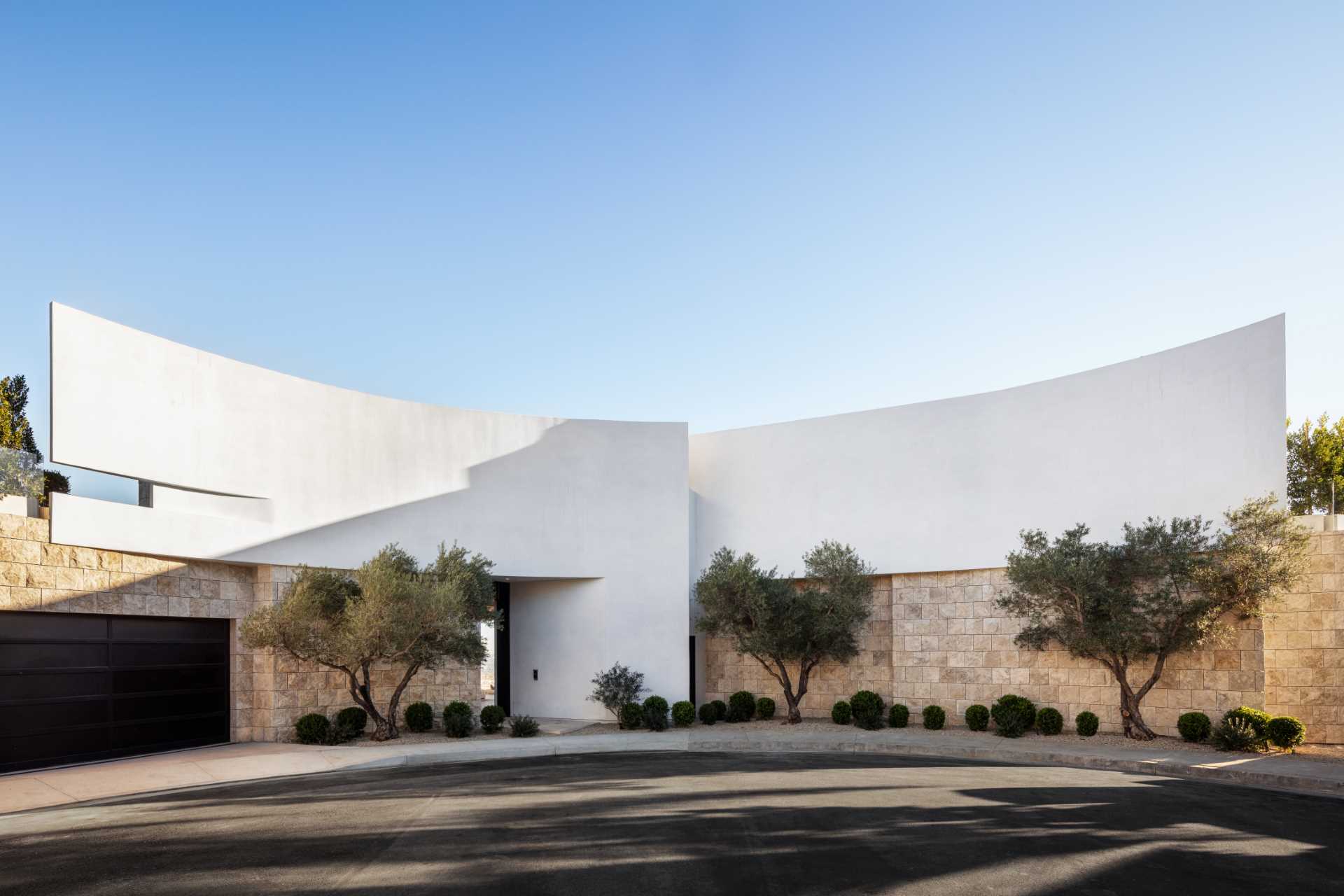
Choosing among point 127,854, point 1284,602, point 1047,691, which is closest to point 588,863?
point 127,854

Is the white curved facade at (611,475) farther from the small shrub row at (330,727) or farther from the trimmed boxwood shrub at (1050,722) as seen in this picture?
the trimmed boxwood shrub at (1050,722)

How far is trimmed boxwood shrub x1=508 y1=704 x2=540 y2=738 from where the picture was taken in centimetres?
1989

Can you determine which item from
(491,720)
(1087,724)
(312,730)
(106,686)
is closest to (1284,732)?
(1087,724)

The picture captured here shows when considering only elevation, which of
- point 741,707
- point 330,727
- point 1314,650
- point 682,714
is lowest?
point 741,707

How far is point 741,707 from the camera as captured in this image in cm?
2319

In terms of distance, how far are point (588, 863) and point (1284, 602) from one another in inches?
635

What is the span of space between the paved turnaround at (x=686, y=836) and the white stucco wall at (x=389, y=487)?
6.09m

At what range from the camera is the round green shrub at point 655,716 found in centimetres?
2161

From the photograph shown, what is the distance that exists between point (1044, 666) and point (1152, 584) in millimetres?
3259

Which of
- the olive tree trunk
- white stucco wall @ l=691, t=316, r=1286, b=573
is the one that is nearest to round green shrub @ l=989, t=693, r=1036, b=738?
the olive tree trunk

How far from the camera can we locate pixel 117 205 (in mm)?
16984

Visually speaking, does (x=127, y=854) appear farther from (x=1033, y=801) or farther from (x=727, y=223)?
(x=727, y=223)

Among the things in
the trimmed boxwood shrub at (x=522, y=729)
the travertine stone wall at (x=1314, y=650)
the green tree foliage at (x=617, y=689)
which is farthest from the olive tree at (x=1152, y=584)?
the trimmed boxwood shrub at (x=522, y=729)

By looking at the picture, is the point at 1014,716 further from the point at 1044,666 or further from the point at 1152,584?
the point at 1152,584
